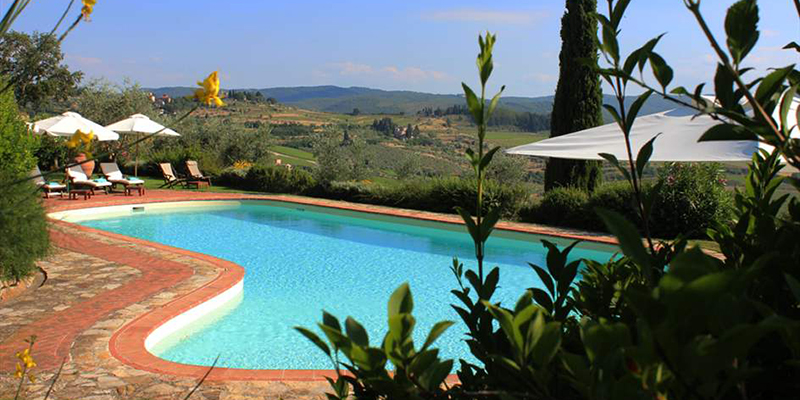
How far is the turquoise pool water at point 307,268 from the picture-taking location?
21.5 ft

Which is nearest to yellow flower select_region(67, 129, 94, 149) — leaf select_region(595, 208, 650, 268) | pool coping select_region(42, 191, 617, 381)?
leaf select_region(595, 208, 650, 268)

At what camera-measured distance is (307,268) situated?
10.2 meters

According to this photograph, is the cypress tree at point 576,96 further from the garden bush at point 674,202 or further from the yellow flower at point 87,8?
the yellow flower at point 87,8

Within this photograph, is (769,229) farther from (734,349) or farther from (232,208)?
(232,208)

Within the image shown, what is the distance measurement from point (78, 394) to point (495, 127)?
62207mm

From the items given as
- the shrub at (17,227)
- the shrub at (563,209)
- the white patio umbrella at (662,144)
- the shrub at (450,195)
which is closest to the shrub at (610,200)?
the shrub at (563,209)

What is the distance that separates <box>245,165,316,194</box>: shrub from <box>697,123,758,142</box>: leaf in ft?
57.7

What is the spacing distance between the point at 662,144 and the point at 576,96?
6.86 meters

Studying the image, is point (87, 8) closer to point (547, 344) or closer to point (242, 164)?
point (547, 344)

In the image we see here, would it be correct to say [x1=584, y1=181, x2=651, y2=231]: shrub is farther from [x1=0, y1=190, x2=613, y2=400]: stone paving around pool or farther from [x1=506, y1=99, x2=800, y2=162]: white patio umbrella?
[x1=506, y1=99, x2=800, y2=162]: white patio umbrella

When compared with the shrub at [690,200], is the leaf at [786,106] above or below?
above

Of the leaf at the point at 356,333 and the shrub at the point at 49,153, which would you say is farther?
the shrub at the point at 49,153

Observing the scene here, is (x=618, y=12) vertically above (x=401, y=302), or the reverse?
(x=618, y=12)

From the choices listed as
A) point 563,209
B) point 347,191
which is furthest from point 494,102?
point 347,191
